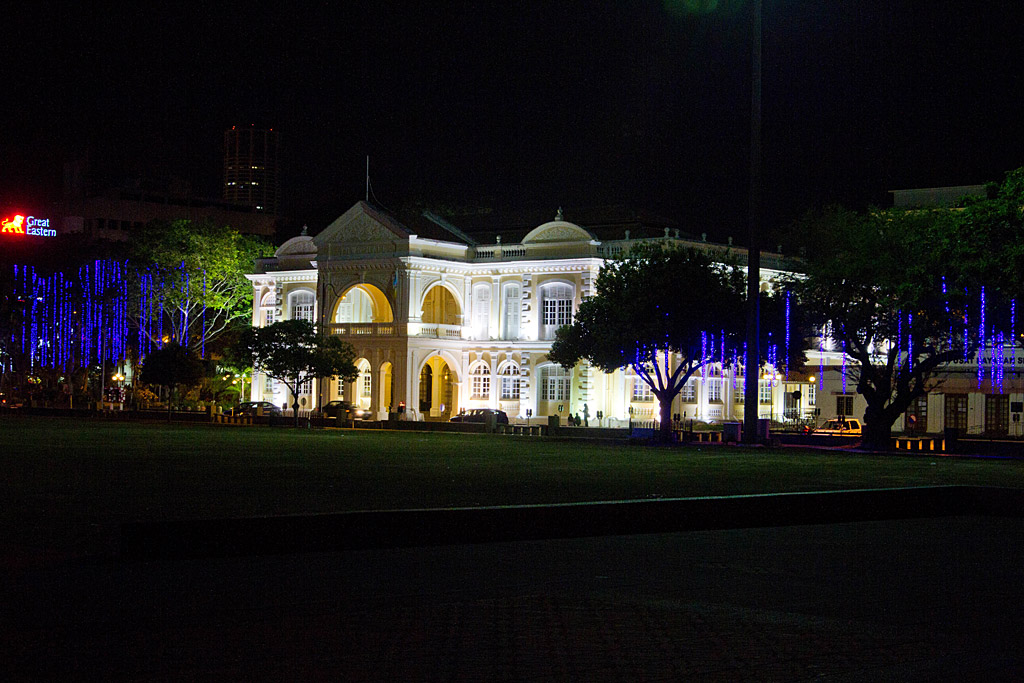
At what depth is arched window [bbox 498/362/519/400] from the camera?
72625 mm

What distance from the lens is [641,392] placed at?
68.6 m

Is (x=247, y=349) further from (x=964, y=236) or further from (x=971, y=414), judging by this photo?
(x=964, y=236)

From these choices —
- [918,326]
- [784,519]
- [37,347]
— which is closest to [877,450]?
[918,326]

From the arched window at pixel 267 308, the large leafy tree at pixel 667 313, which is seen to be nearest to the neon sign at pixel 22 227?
the arched window at pixel 267 308

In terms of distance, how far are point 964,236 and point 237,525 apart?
28.3 metres

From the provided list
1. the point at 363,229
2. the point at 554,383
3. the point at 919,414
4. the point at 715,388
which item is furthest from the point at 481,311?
the point at 919,414

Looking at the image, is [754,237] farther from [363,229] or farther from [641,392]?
[363,229]

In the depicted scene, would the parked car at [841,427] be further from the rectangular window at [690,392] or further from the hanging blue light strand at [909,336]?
the rectangular window at [690,392]

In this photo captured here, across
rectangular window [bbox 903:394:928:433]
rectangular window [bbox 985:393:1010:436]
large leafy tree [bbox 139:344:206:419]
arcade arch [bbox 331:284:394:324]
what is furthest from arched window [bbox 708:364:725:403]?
large leafy tree [bbox 139:344:206:419]

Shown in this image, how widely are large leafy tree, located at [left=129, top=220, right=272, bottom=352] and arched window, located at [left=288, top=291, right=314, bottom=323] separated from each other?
14.0 ft

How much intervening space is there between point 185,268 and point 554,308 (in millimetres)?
24036

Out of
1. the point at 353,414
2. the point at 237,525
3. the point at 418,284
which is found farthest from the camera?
the point at 418,284

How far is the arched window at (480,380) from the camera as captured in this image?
74.1m

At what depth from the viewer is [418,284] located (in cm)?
7275
